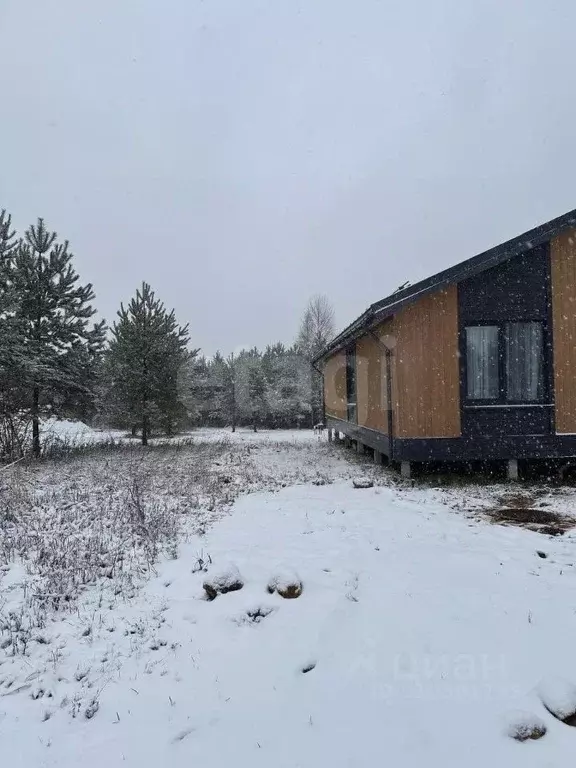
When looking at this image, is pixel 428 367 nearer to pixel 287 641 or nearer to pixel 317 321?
pixel 287 641

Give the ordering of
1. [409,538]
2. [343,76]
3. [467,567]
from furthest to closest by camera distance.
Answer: [343,76] → [409,538] → [467,567]

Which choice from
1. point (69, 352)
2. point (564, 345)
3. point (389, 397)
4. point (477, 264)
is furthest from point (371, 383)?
point (69, 352)

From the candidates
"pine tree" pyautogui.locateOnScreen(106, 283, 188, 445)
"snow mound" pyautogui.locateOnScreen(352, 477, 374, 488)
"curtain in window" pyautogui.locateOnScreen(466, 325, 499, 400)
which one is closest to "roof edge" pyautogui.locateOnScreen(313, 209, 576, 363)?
"curtain in window" pyautogui.locateOnScreen(466, 325, 499, 400)

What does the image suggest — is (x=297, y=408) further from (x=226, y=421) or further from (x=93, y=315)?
(x=93, y=315)

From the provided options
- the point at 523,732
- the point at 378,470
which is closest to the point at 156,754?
the point at 523,732

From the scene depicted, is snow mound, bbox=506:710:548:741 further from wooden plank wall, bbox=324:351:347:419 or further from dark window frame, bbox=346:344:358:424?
wooden plank wall, bbox=324:351:347:419

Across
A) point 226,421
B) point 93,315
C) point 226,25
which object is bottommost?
point 226,421

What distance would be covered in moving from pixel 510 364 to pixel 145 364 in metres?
13.4

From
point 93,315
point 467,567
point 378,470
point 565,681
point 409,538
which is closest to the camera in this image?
point 565,681

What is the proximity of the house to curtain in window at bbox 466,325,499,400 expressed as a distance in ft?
0.07

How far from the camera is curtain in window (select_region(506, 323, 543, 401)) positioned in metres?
9.26

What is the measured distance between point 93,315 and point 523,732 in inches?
626

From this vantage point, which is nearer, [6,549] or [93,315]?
[6,549]

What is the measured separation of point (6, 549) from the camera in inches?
218
